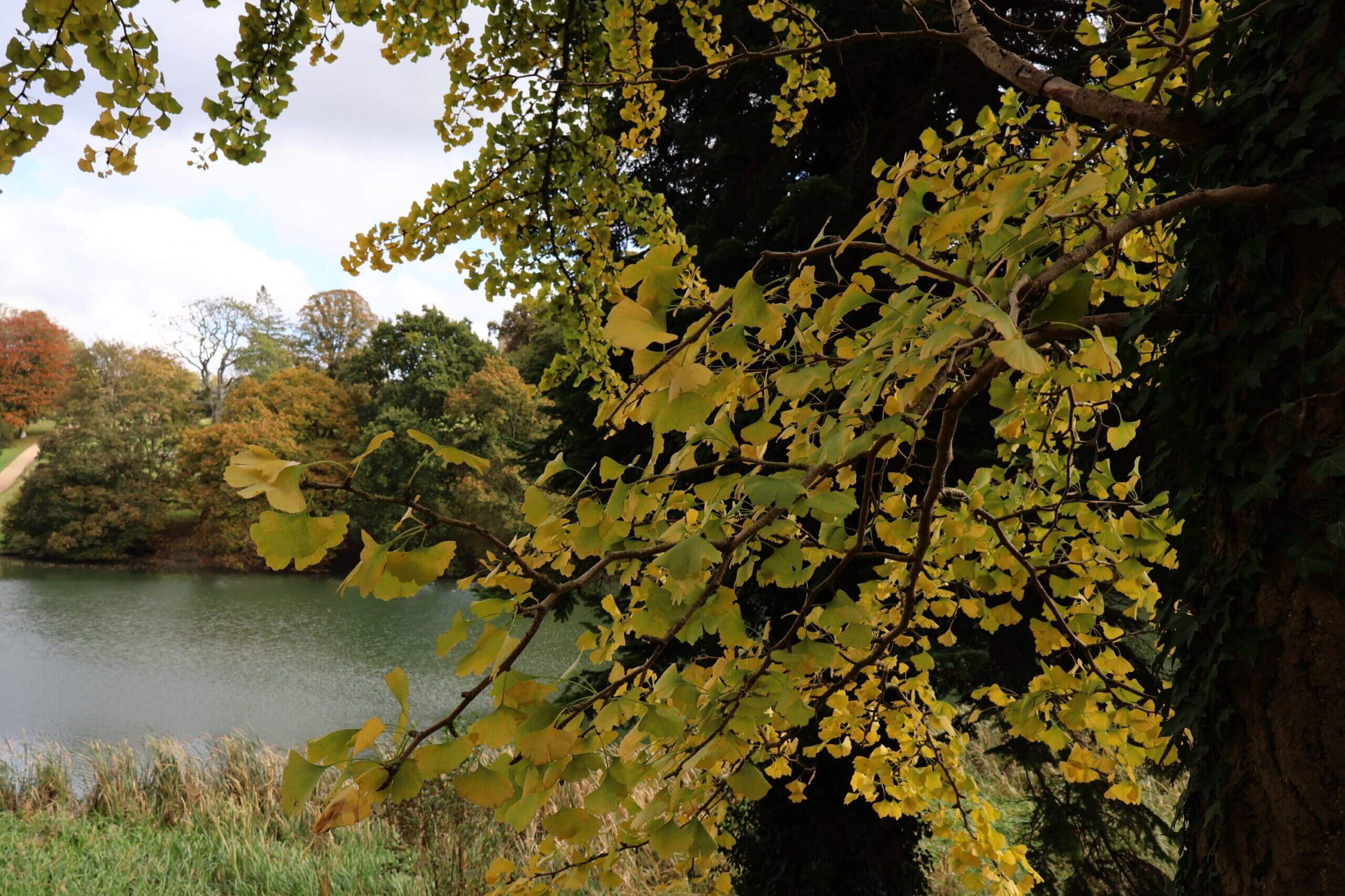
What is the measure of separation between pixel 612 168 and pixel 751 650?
1796 mm

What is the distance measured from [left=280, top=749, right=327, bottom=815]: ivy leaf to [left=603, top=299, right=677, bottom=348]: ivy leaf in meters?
0.38

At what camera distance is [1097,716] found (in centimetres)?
123

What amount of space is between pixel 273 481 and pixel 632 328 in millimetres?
275

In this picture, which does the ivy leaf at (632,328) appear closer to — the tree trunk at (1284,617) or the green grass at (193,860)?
the tree trunk at (1284,617)

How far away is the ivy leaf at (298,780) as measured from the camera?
0.53m

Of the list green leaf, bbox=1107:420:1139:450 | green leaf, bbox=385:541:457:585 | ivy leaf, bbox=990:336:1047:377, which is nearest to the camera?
ivy leaf, bbox=990:336:1047:377

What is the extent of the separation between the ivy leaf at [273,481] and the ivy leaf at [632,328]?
0.24m

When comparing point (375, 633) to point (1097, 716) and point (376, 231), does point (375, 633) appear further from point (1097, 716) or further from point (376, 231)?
point (1097, 716)

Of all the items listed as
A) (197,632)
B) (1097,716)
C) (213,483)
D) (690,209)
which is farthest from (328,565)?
(1097,716)

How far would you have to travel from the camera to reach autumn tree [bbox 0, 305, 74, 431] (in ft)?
89.5

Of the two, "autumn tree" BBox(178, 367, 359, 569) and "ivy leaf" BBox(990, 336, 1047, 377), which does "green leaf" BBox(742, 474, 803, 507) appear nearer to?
"ivy leaf" BBox(990, 336, 1047, 377)

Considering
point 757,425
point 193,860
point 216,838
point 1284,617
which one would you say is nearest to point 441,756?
point 757,425

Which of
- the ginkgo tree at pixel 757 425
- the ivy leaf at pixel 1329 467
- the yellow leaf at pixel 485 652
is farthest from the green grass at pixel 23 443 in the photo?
the ivy leaf at pixel 1329 467

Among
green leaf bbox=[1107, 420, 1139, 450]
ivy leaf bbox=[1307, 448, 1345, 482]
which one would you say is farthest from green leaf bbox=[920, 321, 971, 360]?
green leaf bbox=[1107, 420, 1139, 450]
